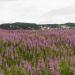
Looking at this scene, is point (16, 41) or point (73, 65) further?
point (16, 41)

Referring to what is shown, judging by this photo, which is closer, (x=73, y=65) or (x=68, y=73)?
(x=68, y=73)

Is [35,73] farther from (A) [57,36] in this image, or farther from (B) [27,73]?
(A) [57,36]

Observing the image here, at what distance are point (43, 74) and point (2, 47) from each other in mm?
6088

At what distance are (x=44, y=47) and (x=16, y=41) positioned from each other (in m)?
1.88

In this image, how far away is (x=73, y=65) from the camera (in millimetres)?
12094

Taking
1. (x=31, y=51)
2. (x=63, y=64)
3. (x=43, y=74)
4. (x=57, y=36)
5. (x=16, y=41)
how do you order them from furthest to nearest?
(x=57, y=36), (x=16, y=41), (x=31, y=51), (x=63, y=64), (x=43, y=74)

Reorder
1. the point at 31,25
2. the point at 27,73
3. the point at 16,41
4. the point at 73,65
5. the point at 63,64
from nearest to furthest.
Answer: the point at 27,73, the point at 63,64, the point at 73,65, the point at 16,41, the point at 31,25

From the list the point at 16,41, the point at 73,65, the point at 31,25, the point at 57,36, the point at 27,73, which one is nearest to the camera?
the point at 27,73

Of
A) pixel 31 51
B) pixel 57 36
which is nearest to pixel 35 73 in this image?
pixel 31 51

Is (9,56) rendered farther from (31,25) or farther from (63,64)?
(31,25)

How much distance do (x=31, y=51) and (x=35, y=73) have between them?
5.66 m

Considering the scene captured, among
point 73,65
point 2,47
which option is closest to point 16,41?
point 2,47

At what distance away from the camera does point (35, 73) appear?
9250 mm

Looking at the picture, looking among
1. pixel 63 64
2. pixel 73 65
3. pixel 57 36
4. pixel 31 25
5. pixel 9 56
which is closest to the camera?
pixel 63 64
